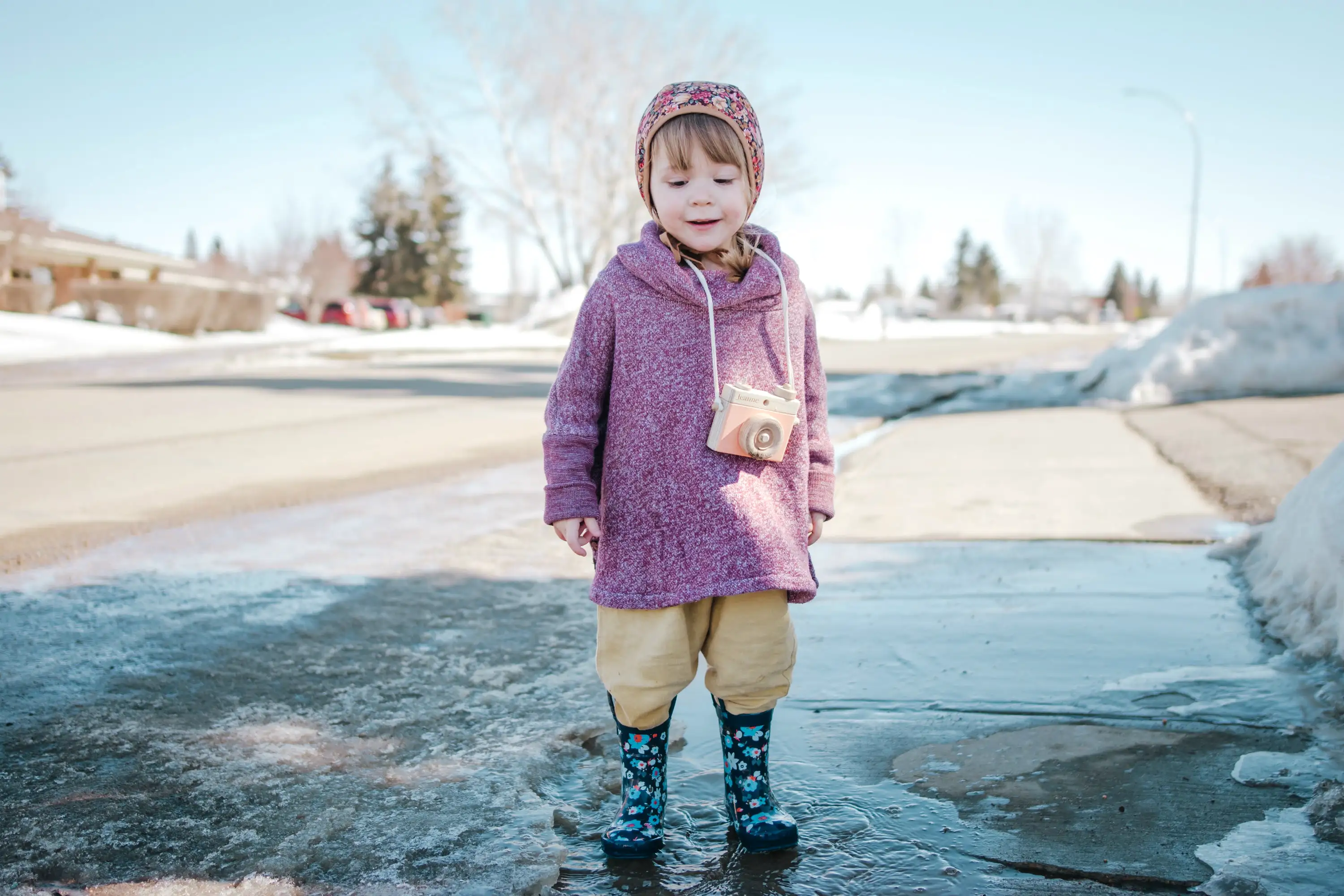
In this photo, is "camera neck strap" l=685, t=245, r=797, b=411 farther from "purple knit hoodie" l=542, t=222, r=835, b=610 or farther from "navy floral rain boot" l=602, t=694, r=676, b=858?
"navy floral rain boot" l=602, t=694, r=676, b=858

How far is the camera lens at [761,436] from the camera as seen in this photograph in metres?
2.15

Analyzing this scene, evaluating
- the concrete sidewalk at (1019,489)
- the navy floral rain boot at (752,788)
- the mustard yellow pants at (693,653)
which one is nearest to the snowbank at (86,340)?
the concrete sidewalk at (1019,489)

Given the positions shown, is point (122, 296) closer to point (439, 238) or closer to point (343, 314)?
point (343, 314)

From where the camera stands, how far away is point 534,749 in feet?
8.60

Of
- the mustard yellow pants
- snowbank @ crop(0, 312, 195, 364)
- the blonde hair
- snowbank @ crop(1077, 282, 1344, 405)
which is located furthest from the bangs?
snowbank @ crop(0, 312, 195, 364)

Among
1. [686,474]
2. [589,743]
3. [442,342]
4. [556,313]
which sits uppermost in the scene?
[556,313]

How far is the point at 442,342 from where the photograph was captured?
25.8 m

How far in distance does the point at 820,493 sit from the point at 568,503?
563 mm

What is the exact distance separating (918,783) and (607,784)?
0.65 meters

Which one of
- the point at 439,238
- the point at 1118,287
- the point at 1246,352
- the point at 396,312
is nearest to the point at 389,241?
the point at 439,238

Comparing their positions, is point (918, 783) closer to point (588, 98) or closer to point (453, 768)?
point (453, 768)

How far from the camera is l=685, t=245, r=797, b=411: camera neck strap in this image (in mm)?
2197

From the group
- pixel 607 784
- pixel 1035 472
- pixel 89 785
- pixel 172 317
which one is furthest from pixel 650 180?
pixel 172 317

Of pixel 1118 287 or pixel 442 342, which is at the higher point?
pixel 1118 287
